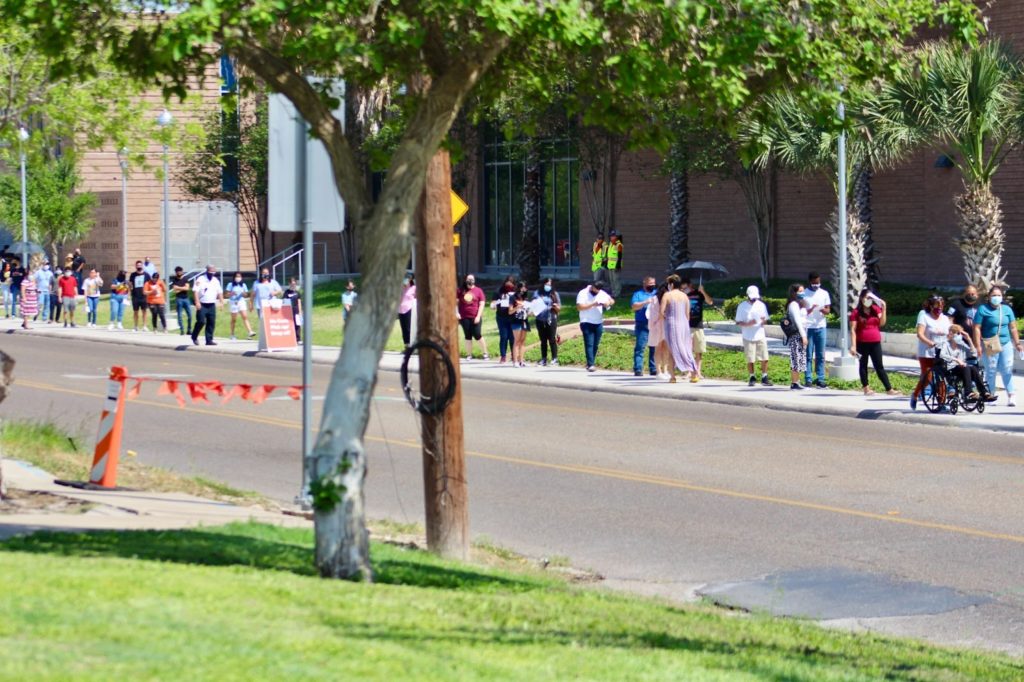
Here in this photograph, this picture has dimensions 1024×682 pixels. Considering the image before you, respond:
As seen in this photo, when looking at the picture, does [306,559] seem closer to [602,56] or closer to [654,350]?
[602,56]

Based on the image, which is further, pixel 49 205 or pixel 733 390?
pixel 49 205

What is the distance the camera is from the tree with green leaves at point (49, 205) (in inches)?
2180

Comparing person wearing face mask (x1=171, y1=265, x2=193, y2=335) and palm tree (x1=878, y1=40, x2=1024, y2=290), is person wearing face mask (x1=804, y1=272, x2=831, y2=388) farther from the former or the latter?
person wearing face mask (x1=171, y1=265, x2=193, y2=335)

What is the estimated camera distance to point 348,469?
26.3ft

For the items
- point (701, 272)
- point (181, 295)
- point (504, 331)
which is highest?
point (701, 272)

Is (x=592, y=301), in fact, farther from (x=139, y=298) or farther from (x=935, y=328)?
(x=139, y=298)

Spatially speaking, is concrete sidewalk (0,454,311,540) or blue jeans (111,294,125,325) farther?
blue jeans (111,294,125,325)

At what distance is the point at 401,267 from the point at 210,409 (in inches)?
524

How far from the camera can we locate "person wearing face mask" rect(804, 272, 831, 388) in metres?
23.4

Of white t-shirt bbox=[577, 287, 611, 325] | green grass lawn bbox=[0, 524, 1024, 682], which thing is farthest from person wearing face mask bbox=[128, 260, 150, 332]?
green grass lawn bbox=[0, 524, 1024, 682]

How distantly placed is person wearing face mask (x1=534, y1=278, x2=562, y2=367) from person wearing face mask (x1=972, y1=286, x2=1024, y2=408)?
9107 mm

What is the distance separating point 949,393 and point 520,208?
1186 inches

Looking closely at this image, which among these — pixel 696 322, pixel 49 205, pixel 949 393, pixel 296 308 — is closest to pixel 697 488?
pixel 949 393

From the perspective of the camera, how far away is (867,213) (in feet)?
107
